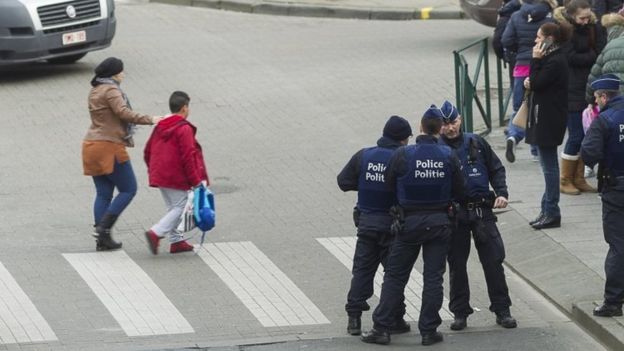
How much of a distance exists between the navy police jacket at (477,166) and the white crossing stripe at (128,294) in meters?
2.42

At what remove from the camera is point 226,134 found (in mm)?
18484

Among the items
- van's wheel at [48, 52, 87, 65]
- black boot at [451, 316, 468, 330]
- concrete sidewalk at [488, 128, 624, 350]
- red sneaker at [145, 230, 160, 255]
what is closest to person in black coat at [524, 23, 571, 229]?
concrete sidewalk at [488, 128, 624, 350]

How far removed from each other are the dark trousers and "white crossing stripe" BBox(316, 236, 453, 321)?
748 millimetres

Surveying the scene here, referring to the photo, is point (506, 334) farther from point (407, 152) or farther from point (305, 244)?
point (305, 244)

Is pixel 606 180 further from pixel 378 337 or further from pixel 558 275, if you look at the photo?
pixel 378 337

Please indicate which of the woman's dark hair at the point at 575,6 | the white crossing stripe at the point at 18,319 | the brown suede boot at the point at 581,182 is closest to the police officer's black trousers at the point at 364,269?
the white crossing stripe at the point at 18,319

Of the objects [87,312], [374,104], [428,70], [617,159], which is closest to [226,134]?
[374,104]

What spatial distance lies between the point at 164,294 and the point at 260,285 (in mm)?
822

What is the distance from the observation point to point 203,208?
14.0 metres

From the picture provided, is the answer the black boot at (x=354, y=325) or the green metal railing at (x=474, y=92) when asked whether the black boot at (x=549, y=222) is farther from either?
the green metal railing at (x=474, y=92)

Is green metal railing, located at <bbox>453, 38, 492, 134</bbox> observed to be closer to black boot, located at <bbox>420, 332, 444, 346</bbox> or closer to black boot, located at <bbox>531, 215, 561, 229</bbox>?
black boot, located at <bbox>531, 215, 561, 229</bbox>

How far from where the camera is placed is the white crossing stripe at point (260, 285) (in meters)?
12.5

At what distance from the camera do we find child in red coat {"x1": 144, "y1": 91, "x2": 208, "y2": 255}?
549 inches

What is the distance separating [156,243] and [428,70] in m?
8.00
